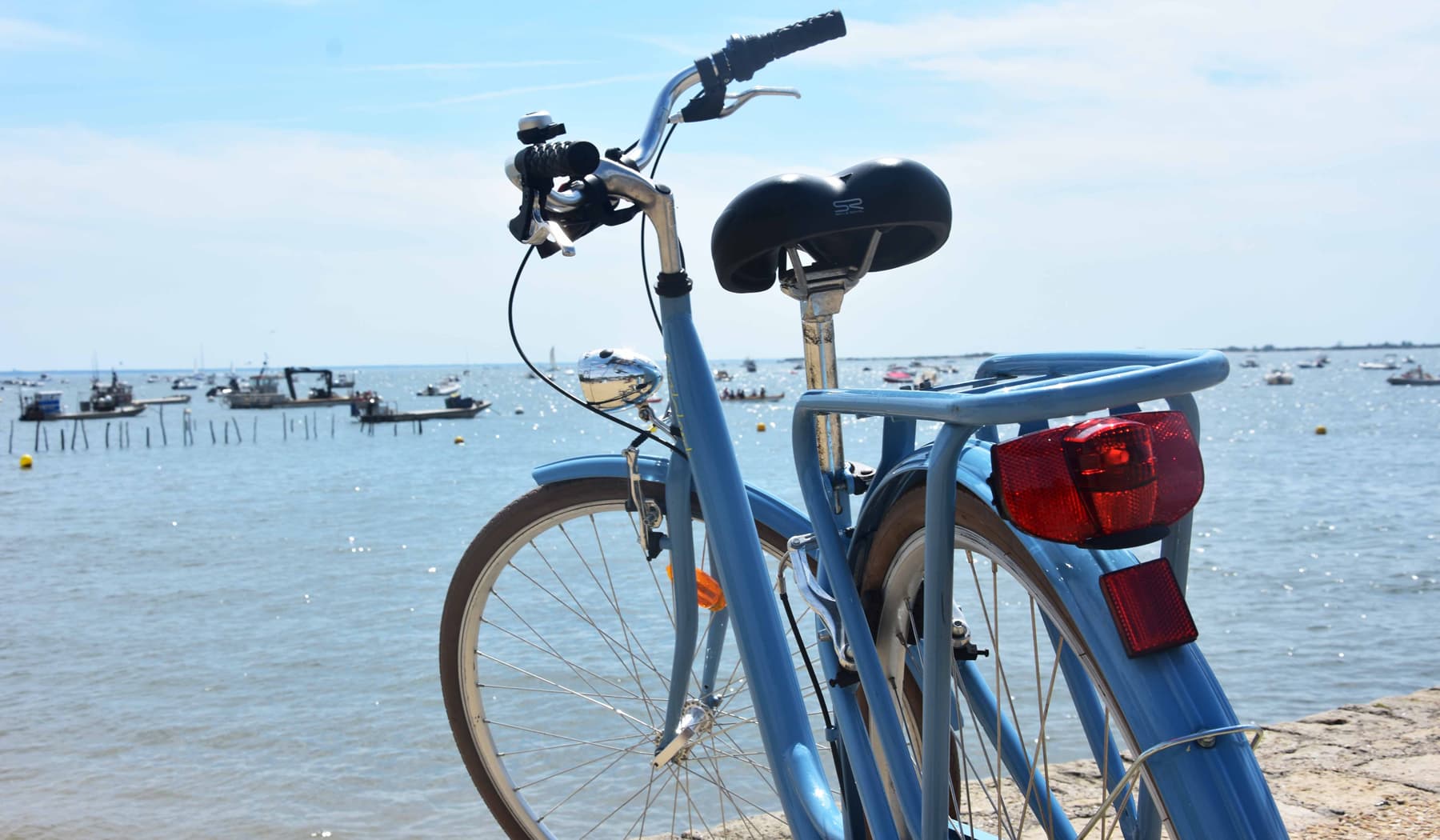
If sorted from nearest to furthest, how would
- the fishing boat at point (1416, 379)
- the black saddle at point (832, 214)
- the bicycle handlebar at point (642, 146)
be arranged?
the black saddle at point (832, 214)
the bicycle handlebar at point (642, 146)
the fishing boat at point (1416, 379)

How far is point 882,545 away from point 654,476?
746mm

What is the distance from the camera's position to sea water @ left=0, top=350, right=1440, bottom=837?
5.12 meters

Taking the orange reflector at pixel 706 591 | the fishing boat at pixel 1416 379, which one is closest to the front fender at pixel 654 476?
the orange reflector at pixel 706 591

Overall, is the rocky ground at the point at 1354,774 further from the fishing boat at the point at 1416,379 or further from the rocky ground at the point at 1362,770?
the fishing boat at the point at 1416,379

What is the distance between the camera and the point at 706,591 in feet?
7.20

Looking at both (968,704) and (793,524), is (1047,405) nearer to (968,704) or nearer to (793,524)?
(968,704)

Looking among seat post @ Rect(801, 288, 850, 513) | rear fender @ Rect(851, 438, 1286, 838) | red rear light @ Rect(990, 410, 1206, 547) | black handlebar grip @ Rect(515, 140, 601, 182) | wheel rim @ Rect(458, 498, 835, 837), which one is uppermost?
black handlebar grip @ Rect(515, 140, 601, 182)

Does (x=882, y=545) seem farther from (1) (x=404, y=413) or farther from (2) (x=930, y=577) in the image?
(1) (x=404, y=413)

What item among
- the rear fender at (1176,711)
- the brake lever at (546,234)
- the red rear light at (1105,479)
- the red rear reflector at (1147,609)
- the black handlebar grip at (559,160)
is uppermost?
the black handlebar grip at (559,160)

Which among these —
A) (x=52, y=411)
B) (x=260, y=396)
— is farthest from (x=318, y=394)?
(x=52, y=411)

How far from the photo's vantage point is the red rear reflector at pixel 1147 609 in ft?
3.21

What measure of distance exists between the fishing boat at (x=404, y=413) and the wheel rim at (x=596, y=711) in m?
49.3

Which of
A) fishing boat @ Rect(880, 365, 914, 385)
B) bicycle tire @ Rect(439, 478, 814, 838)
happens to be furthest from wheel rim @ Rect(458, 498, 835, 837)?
fishing boat @ Rect(880, 365, 914, 385)

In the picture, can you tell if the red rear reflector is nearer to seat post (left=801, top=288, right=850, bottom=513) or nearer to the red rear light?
the red rear light
